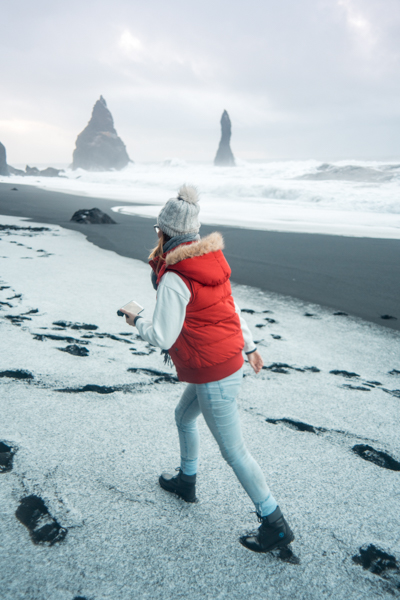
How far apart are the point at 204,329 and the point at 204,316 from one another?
6cm

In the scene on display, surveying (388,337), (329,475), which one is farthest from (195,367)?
(388,337)

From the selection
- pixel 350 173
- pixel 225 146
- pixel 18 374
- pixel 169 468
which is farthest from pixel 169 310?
pixel 225 146

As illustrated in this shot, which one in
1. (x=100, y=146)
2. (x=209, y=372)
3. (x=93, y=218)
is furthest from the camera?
(x=100, y=146)

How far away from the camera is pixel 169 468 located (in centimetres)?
234

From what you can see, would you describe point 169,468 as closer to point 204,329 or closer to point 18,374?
point 204,329

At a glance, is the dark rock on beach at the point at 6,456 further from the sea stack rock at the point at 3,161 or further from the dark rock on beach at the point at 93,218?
the sea stack rock at the point at 3,161

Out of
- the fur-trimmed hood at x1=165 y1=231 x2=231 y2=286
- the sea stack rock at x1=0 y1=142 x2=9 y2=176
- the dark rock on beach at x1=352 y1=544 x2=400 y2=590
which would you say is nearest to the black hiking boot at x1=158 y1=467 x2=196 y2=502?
the dark rock on beach at x1=352 y1=544 x2=400 y2=590

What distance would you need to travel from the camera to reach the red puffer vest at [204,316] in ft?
5.49

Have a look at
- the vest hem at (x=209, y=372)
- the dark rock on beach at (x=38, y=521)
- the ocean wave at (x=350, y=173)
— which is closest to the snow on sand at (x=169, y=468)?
the dark rock on beach at (x=38, y=521)

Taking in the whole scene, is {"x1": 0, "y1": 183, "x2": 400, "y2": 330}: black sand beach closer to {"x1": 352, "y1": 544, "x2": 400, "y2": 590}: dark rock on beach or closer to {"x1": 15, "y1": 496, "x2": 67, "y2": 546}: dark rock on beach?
{"x1": 352, "y1": 544, "x2": 400, "y2": 590}: dark rock on beach

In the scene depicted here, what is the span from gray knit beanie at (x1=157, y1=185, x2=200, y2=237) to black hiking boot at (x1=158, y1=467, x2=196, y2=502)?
122 cm

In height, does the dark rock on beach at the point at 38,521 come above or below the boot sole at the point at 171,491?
below

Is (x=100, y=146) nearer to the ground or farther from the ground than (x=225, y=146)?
nearer to the ground

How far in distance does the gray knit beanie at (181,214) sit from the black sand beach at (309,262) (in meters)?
3.85
